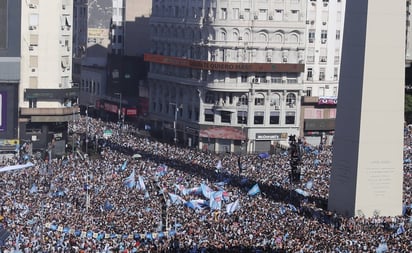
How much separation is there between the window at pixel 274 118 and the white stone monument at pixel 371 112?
44.1 m

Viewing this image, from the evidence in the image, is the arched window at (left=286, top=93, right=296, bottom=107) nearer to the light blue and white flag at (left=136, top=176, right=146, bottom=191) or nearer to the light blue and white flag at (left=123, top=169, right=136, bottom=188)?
the light blue and white flag at (left=123, top=169, right=136, bottom=188)

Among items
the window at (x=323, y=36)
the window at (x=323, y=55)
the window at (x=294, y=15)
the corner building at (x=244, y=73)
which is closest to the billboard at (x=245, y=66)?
the corner building at (x=244, y=73)

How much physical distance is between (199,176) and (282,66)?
103 ft

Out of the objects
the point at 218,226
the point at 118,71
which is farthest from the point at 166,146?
the point at 218,226

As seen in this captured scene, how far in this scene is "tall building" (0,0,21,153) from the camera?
105625 millimetres

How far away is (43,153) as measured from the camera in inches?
4220

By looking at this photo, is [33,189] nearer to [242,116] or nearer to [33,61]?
[33,61]

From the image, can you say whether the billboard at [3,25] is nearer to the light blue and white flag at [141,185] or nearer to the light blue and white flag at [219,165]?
the light blue and white flag at [219,165]

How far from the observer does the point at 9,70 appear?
10562 cm

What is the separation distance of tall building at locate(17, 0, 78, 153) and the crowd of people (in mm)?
6975

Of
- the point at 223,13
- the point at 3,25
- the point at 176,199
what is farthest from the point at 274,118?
the point at 176,199

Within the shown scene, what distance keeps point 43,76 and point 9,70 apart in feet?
16.8

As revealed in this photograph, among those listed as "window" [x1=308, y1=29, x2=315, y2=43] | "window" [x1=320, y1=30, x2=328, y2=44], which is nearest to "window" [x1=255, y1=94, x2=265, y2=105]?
"window" [x1=308, y1=29, x2=315, y2=43]

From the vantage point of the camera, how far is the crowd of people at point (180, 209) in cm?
6450
